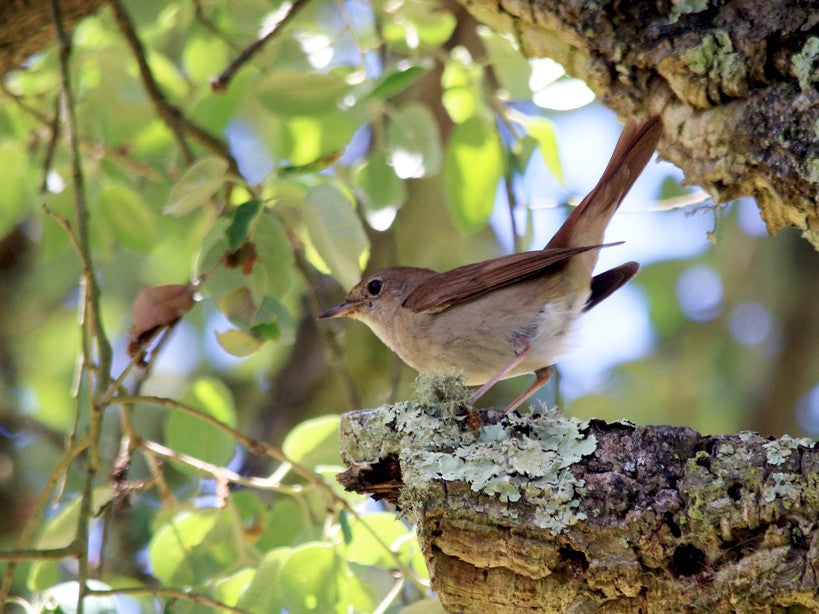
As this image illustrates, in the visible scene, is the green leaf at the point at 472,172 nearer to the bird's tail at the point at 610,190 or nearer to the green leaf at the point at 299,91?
the bird's tail at the point at 610,190

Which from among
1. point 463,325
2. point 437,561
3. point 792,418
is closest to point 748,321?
point 792,418

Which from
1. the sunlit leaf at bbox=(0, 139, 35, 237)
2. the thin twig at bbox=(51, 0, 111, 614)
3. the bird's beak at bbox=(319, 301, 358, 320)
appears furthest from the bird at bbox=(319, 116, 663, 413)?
the sunlit leaf at bbox=(0, 139, 35, 237)

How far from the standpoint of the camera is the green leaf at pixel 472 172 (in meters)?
3.99

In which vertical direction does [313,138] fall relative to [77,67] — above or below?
below

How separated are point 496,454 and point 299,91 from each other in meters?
1.86

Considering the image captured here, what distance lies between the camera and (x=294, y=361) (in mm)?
6762

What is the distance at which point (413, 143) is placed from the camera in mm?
3863

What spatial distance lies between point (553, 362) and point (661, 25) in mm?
1539

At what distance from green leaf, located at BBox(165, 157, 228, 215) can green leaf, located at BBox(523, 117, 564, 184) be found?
4.36 ft

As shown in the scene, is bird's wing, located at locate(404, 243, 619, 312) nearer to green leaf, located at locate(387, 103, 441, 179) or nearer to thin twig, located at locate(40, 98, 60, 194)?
green leaf, located at locate(387, 103, 441, 179)

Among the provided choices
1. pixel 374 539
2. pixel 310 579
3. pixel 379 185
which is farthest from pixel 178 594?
pixel 379 185

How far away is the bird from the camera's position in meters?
3.92

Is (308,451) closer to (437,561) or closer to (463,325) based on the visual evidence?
(463,325)

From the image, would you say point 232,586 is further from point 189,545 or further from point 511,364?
point 511,364
